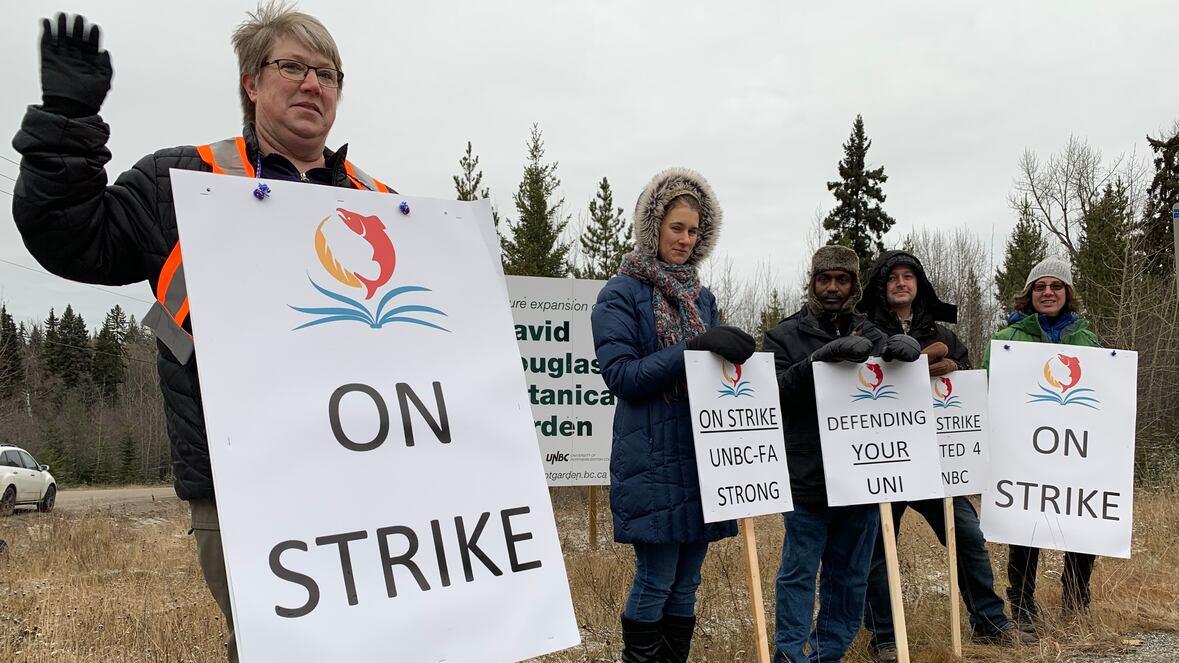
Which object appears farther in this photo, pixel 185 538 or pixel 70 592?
pixel 185 538

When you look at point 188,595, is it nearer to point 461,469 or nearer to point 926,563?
point 461,469

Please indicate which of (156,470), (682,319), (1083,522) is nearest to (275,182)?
(682,319)

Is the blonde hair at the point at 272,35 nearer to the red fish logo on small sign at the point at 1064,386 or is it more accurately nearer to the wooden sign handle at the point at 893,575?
the wooden sign handle at the point at 893,575

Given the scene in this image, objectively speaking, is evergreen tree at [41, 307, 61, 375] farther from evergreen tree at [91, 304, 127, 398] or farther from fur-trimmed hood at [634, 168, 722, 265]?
fur-trimmed hood at [634, 168, 722, 265]

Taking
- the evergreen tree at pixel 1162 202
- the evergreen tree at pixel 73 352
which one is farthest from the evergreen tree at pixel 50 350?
the evergreen tree at pixel 1162 202

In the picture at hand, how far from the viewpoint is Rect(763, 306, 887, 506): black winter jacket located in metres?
4.04

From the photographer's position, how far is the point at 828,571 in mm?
4121

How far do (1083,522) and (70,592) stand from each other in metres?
6.39

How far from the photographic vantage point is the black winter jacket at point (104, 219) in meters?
1.75

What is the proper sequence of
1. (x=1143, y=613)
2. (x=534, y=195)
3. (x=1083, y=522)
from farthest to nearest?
(x=534, y=195), (x=1143, y=613), (x=1083, y=522)

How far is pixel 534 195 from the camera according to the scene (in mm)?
19297

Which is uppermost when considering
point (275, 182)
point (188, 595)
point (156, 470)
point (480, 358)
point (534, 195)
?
point (534, 195)

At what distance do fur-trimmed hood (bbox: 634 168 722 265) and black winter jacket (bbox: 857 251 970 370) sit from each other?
4.89 feet

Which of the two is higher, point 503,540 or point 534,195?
point 534,195
